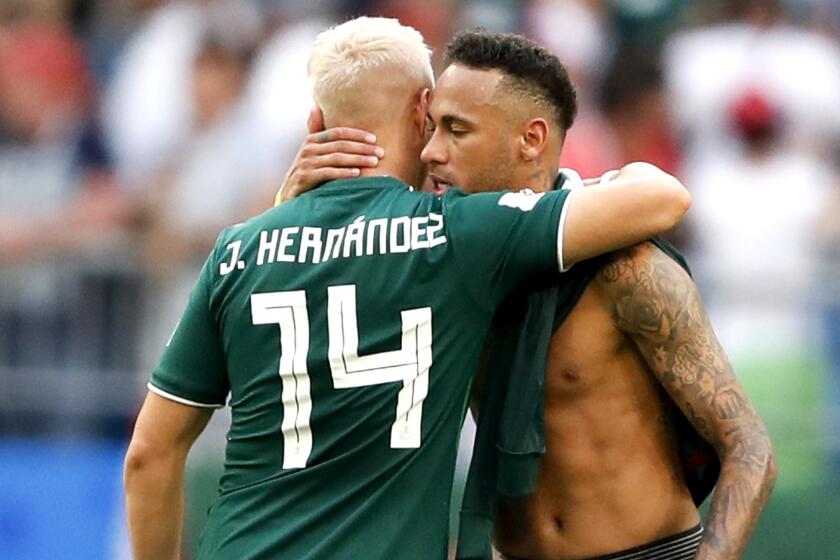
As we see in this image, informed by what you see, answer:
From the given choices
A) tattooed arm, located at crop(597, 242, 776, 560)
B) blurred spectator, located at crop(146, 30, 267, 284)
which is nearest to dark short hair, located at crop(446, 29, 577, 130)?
tattooed arm, located at crop(597, 242, 776, 560)

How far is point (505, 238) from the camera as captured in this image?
165 inches

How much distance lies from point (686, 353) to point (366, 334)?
2.61 feet

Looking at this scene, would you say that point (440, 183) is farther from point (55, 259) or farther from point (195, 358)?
point (55, 259)

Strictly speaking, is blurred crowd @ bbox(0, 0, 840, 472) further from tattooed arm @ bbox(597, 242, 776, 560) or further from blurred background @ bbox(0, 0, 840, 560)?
tattooed arm @ bbox(597, 242, 776, 560)

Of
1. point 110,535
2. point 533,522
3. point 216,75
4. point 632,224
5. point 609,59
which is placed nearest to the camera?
point 632,224

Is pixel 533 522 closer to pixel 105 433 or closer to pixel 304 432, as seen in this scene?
pixel 304 432

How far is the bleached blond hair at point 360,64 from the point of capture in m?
4.47

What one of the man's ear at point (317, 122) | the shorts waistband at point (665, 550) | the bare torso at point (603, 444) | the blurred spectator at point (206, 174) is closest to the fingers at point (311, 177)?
the man's ear at point (317, 122)

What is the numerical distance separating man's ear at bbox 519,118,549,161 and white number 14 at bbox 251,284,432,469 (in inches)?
21.4

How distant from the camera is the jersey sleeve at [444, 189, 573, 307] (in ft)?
13.7

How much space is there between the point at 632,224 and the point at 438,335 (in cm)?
54

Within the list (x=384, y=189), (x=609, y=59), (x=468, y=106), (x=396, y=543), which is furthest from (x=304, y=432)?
(x=609, y=59)

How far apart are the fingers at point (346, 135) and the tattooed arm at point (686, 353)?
694mm

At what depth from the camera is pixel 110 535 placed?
8.12 metres
